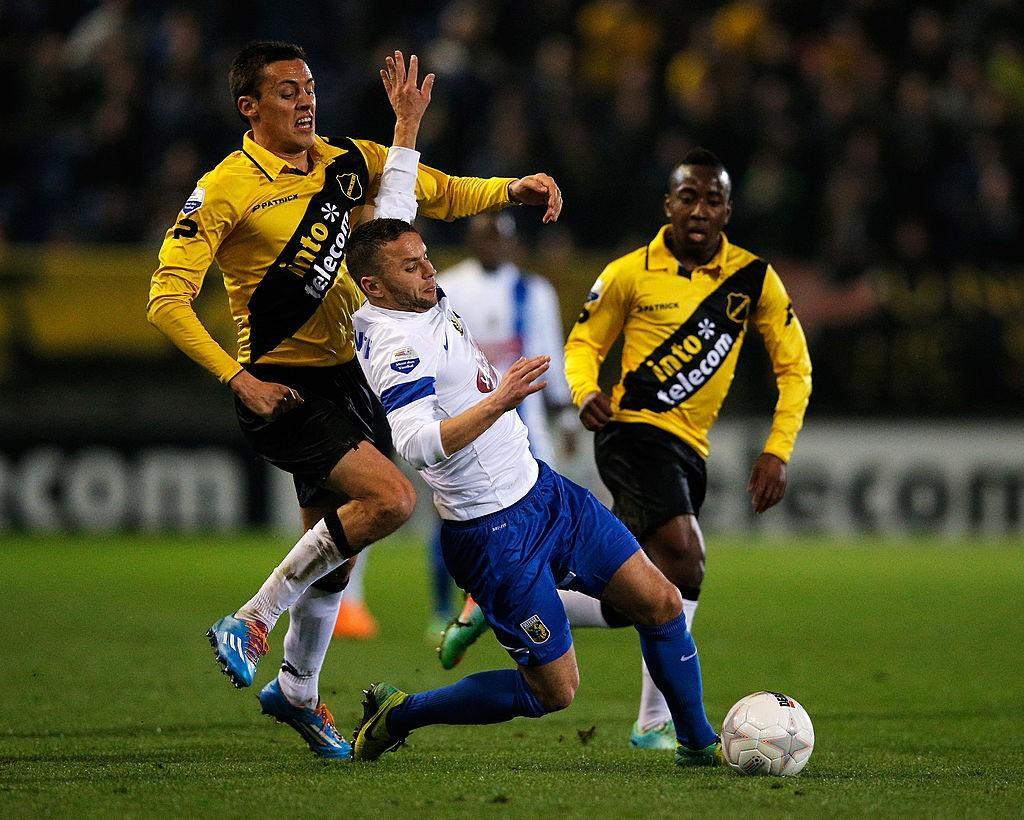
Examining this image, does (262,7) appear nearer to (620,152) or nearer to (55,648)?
(620,152)

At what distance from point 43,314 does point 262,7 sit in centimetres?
424

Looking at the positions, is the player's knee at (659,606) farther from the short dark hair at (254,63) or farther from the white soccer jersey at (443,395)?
the short dark hair at (254,63)

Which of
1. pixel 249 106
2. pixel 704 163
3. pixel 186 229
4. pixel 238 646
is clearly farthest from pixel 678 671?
pixel 249 106

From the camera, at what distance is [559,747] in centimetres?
623

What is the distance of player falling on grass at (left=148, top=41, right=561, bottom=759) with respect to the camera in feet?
18.9

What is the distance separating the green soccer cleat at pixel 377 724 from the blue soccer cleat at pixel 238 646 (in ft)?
1.40

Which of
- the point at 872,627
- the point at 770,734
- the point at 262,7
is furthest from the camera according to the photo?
the point at 262,7

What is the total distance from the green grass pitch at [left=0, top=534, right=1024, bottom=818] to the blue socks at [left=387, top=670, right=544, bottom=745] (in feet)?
0.58

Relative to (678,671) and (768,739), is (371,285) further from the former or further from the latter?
(768,739)

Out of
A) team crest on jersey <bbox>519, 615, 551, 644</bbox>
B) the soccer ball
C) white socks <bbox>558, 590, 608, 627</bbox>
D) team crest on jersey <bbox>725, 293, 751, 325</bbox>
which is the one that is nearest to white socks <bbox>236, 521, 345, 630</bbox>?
team crest on jersey <bbox>519, 615, 551, 644</bbox>

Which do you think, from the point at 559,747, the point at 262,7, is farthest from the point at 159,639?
the point at 262,7

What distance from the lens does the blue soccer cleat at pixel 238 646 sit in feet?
18.3

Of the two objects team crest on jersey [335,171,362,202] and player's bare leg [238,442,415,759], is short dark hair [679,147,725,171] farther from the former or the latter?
player's bare leg [238,442,415,759]

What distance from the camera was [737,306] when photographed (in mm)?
6789
